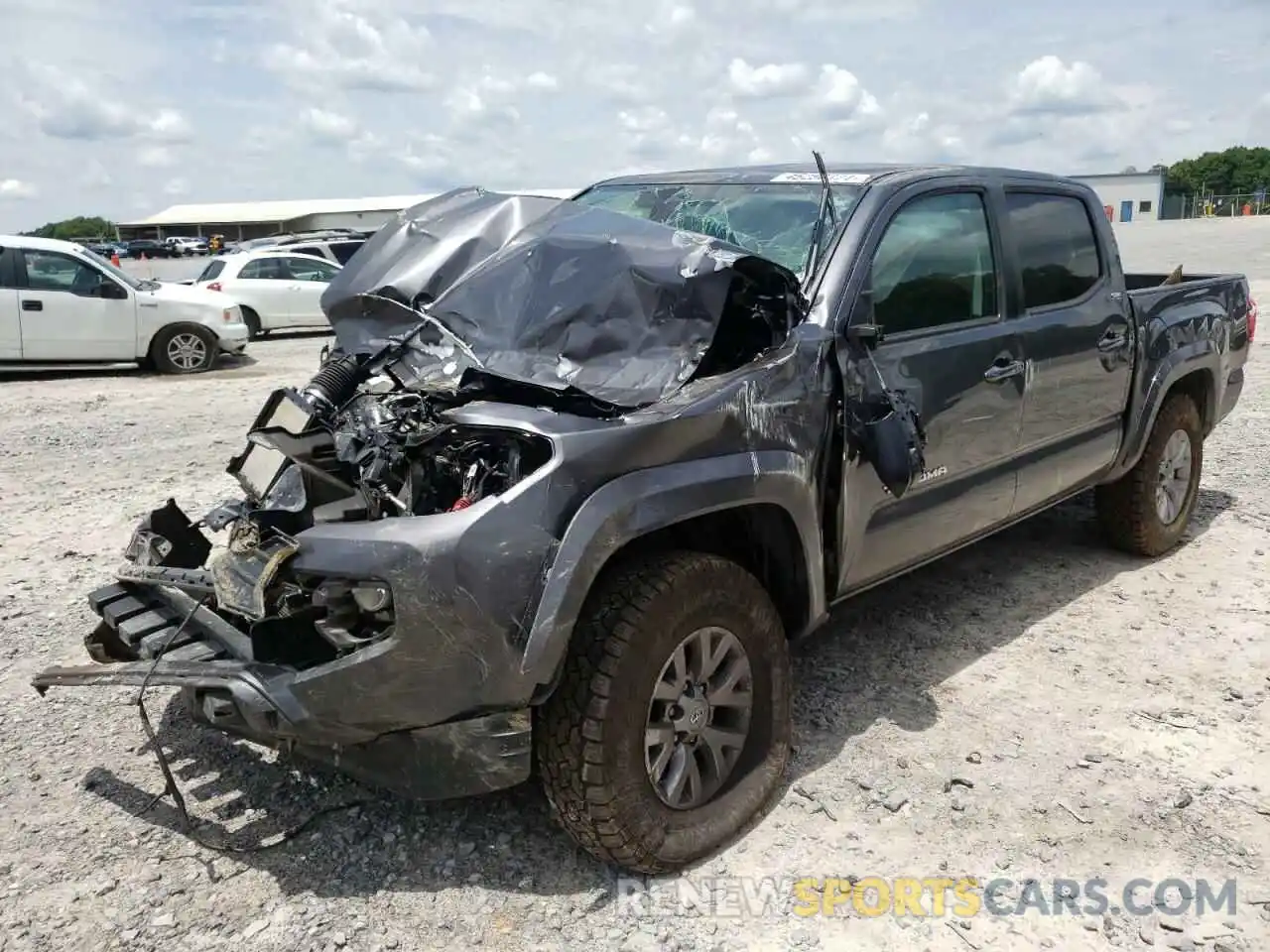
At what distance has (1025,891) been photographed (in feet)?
9.56

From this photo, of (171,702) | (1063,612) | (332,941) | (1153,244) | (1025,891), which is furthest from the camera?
(1153,244)

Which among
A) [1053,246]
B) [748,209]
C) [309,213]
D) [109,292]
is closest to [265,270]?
[109,292]

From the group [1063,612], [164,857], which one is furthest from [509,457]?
[1063,612]

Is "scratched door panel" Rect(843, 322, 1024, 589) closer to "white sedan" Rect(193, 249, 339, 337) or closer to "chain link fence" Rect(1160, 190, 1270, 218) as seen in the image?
"white sedan" Rect(193, 249, 339, 337)

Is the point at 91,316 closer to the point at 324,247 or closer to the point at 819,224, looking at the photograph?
the point at 324,247

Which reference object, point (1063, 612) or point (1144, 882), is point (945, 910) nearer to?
point (1144, 882)

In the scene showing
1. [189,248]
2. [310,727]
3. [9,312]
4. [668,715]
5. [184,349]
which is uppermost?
[189,248]

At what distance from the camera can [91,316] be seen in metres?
12.2

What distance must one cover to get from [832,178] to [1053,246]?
127 centimetres

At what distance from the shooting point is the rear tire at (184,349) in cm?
1269

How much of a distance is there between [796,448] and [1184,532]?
12.4 feet

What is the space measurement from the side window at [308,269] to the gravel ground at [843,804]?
41.1 ft

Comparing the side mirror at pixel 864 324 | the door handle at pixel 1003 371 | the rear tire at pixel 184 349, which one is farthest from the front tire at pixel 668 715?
the rear tire at pixel 184 349

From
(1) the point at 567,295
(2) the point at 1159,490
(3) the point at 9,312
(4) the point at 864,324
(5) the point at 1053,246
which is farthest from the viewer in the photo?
(3) the point at 9,312
